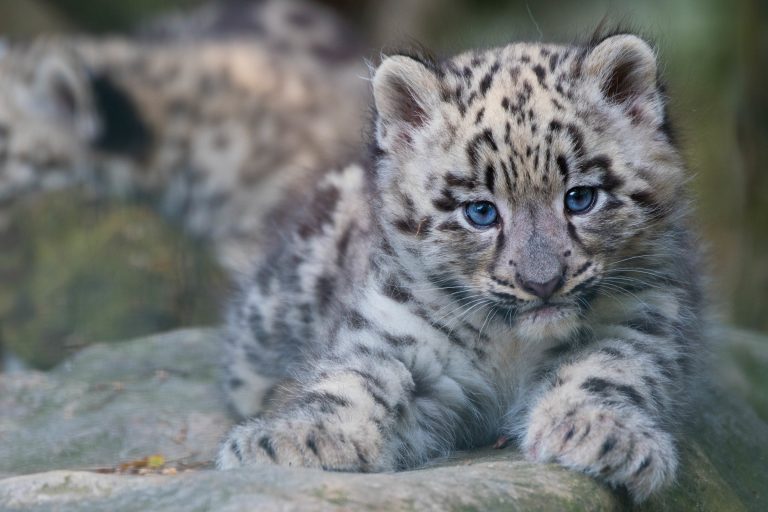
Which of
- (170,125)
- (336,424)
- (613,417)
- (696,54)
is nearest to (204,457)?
(336,424)

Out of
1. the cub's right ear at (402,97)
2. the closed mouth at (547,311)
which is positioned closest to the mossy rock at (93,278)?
the cub's right ear at (402,97)

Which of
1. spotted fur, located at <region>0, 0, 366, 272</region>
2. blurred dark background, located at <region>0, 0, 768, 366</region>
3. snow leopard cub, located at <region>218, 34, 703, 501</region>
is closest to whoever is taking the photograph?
snow leopard cub, located at <region>218, 34, 703, 501</region>

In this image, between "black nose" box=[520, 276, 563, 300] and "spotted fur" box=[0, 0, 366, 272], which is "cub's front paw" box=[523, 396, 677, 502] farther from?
"spotted fur" box=[0, 0, 366, 272]

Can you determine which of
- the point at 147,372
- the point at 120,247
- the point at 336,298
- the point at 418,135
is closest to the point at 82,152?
the point at 120,247

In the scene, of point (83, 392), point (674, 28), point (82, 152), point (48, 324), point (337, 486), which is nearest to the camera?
point (337, 486)

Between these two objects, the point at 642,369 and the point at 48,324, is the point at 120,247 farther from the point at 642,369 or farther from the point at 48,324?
the point at 642,369

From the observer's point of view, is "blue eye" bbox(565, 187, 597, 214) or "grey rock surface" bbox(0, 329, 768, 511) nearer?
"grey rock surface" bbox(0, 329, 768, 511)

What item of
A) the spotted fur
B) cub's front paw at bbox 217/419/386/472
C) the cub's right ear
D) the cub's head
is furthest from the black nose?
the spotted fur

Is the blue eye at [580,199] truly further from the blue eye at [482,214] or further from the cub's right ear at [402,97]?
the cub's right ear at [402,97]
